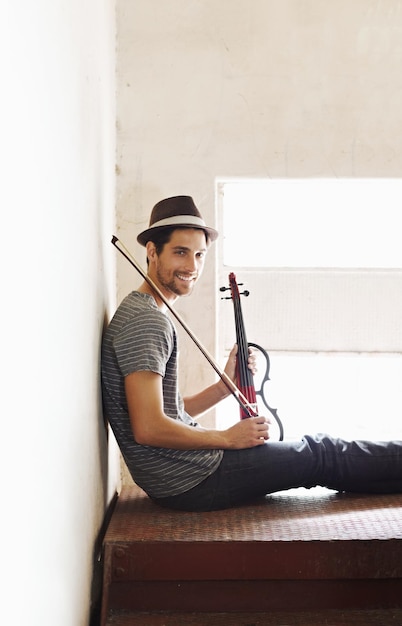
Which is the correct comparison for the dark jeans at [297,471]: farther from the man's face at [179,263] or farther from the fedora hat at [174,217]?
the fedora hat at [174,217]

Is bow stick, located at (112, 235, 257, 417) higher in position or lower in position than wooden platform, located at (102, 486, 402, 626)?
higher

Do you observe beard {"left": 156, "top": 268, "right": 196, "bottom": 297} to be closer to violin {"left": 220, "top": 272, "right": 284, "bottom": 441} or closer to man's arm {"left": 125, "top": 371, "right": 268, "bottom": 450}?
violin {"left": 220, "top": 272, "right": 284, "bottom": 441}

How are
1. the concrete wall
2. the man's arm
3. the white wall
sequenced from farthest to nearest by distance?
the concrete wall
the man's arm
the white wall

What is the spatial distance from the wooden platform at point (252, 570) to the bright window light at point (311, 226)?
61.3 inches

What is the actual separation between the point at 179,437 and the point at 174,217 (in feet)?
2.59

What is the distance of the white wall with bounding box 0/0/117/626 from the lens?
4.13 feet

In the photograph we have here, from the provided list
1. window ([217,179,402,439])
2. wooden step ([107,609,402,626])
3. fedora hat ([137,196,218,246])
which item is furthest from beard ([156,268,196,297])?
wooden step ([107,609,402,626])

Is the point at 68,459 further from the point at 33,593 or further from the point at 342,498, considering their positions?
the point at 342,498

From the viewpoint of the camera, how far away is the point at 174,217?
2734 millimetres

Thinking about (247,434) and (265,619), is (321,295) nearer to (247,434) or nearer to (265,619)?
(247,434)

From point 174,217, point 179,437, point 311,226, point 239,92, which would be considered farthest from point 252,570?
point 239,92

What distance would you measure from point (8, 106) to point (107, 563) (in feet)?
4.78

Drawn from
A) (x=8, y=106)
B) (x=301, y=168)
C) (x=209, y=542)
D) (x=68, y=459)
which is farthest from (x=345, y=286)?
(x=8, y=106)

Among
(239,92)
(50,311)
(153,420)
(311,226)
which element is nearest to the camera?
(50,311)
